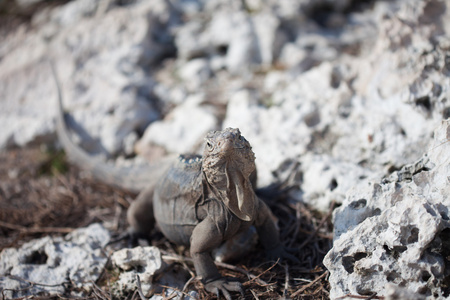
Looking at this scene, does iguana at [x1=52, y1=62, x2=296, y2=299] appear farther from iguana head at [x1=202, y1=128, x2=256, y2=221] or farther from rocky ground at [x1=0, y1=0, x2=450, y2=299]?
rocky ground at [x1=0, y1=0, x2=450, y2=299]

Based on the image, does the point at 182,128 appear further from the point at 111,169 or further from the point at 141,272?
the point at 141,272

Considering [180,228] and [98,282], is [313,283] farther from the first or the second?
[98,282]

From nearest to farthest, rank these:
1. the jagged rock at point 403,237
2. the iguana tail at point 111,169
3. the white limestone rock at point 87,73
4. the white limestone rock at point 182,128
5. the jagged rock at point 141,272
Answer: the jagged rock at point 403,237, the jagged rock at point 141,272, the iguana tail at point 111,169, the white limestone rock at point 182,128, the white limestone rock at point 87,73

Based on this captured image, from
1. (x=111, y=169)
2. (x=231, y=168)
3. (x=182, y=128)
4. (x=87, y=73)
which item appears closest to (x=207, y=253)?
(x=231, y=168)

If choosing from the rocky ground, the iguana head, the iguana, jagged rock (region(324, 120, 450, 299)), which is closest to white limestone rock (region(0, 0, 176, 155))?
the rocky ground

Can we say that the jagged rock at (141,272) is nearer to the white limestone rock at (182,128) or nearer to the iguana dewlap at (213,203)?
the iguana dewlap at (213,203)

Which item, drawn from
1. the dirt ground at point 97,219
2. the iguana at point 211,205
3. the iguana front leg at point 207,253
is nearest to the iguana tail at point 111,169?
the dirt ground at point 97,219

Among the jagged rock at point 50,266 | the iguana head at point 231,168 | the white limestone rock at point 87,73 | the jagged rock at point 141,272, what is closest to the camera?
the iguana head at point 231,168
